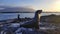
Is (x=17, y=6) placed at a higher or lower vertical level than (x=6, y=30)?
higher

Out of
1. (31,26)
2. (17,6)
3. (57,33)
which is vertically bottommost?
(57,33)

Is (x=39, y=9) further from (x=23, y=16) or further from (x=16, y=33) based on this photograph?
(x=16, y=33)

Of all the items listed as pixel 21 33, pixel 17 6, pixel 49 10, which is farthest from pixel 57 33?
pixel 17 6

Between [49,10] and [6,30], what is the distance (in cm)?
67

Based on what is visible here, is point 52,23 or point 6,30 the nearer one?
point 6,30

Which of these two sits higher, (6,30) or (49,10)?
(49,10)

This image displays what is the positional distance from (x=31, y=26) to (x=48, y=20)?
0.26 meters

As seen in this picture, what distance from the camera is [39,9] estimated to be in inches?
61.4

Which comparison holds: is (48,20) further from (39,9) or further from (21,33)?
(21,33)

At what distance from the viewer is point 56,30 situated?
1.56 metres

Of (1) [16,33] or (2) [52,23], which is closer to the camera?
(1) [16,33]

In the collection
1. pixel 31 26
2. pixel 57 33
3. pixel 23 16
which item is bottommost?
pixel 57 33

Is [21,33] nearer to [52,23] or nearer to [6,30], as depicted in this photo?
[6,30]

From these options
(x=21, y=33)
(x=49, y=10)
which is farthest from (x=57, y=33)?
(x=21, y=33)
